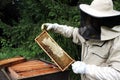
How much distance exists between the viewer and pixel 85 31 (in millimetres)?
3537

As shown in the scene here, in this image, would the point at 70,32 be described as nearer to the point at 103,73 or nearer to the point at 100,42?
the point at 100,42

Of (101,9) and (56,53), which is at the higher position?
(101,9)

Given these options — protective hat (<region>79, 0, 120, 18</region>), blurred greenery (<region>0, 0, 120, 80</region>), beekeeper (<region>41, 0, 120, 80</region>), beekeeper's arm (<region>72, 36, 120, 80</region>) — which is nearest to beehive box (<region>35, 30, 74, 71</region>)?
beekeeper (<region>41, 0, 120, 80</region>)

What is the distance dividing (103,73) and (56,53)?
691 millimetres

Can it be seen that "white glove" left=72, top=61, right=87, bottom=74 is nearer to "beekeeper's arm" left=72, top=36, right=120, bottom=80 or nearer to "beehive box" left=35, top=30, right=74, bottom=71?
"beekeeper's arm" left=72, top=36, right=120, bottom=80

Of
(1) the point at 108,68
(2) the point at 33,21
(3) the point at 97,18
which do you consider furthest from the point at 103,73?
(2) the point at 33,21

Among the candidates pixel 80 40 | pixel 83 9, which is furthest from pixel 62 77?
pixel 83 9

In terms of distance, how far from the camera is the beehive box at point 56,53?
3650mm

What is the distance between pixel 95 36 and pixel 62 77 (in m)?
0.56

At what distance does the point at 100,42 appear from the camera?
3.43 m

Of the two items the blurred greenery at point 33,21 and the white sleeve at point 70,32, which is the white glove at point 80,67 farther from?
the blurred greenery at point 33,21

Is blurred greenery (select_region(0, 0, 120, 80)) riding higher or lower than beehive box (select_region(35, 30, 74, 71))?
lower

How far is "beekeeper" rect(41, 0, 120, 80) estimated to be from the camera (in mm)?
3270

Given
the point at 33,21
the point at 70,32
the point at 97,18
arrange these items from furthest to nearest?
1. the point at 33,21
2. the point at 70,32
3. the point at 97,18
